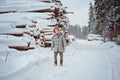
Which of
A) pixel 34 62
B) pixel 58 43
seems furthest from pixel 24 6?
pixel 34 62

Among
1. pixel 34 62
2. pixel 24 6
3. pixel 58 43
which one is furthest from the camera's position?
pixel 24 6

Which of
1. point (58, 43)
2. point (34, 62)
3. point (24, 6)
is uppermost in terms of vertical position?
point (24, 6)

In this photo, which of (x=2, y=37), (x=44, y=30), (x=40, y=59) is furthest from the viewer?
(x=44, y=30)

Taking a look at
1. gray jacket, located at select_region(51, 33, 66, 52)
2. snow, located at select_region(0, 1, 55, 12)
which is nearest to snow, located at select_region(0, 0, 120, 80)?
snow, located at select_region(0, 1, 55, 12)

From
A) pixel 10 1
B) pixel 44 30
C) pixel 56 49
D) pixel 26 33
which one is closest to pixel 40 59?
pixel 56 49

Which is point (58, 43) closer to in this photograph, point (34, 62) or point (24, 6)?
point (34, 62)

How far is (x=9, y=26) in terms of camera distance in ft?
Result: 45.7

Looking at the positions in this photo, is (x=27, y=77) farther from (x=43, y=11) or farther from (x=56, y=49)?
(x=43, y=11)

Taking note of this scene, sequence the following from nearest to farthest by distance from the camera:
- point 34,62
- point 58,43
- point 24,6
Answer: point 34,62, point 58,43, point 24,6

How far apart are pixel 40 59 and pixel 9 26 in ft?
10.9

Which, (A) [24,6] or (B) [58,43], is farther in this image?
(A) [24,6]

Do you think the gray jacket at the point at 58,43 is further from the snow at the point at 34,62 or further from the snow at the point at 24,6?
the snow at the point at 24,6

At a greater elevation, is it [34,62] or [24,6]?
[24,6]

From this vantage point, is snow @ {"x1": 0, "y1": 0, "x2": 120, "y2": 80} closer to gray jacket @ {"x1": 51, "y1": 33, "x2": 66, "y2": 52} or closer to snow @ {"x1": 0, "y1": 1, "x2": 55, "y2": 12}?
snow @ {"x1": 0, "y1": 1, "x2": 55, "y2": 12}
